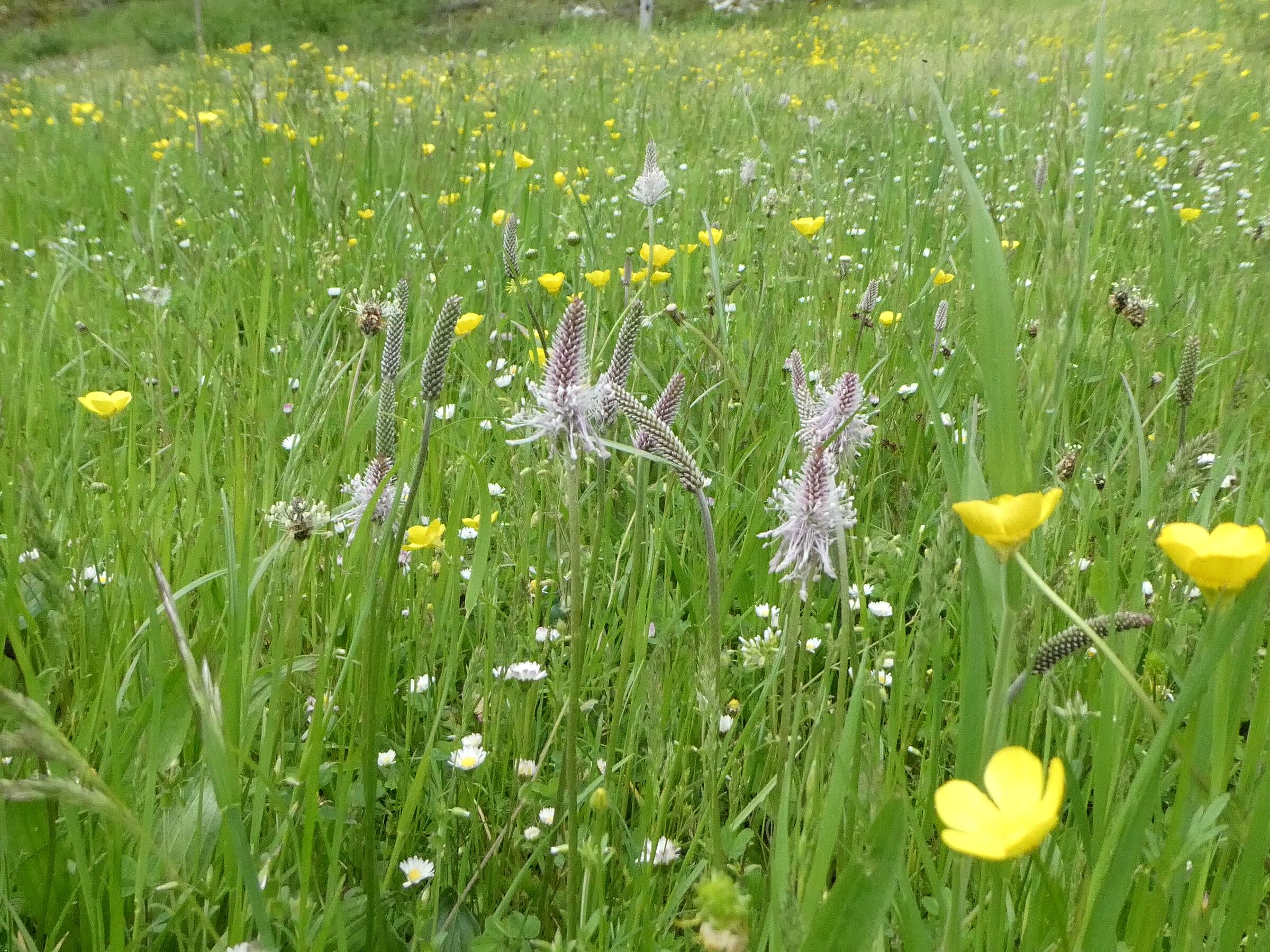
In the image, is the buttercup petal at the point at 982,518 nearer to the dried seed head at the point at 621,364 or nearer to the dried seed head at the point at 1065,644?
the dried seed head at the point at 1065,644

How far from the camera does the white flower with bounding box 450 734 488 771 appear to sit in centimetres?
98

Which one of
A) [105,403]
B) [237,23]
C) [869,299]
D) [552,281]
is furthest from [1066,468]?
[237,23]

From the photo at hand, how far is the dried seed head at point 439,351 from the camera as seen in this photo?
2.80 feet

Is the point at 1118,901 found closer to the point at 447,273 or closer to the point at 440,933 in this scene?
the point at 440,933

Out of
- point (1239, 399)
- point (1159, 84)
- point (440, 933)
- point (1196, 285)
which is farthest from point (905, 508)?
point (1159, 84)

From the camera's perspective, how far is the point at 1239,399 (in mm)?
1357

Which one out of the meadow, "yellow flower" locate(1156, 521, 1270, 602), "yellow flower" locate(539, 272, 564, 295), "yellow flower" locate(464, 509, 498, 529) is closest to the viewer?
"yellow flower" locate(1156, 521, 1270, 602)

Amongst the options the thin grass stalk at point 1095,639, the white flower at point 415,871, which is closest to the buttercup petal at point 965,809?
the thin grass stalk at point 1095,639

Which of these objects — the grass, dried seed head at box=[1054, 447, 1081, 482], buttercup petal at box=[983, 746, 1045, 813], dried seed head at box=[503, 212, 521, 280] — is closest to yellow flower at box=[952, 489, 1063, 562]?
buttercup petal at box=[983, 746, 1045, 813]

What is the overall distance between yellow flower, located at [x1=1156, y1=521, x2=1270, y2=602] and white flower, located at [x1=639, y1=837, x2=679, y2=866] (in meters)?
0.50

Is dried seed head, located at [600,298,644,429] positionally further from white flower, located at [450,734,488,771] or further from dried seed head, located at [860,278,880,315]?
dried seed head, located at [860,278,880,315]

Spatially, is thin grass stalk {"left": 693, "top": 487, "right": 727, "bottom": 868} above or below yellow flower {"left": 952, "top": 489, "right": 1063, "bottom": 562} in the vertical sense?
below

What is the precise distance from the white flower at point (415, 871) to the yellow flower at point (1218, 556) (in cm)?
72

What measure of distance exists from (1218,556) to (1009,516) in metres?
0.14
